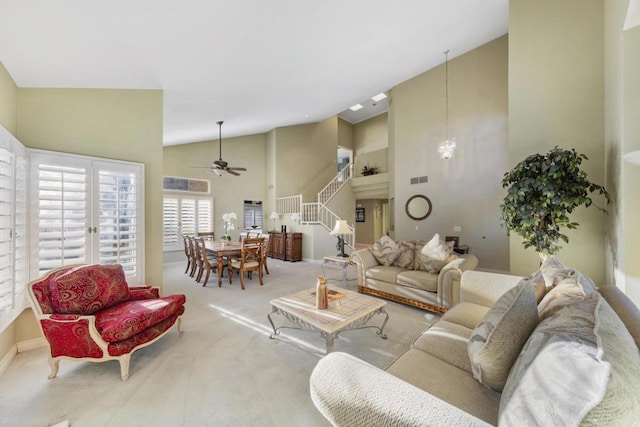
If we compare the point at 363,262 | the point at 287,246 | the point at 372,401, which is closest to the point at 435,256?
the point at 363,262

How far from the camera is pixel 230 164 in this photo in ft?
26.9

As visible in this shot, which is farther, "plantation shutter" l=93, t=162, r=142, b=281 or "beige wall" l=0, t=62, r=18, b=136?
"plantation shutter" l=93, t=162, r=142, b=281

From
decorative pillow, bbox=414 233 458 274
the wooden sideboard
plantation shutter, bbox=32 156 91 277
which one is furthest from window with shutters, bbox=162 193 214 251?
decorative pillow, bbox=414 233 458 274

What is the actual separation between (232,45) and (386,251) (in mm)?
3646

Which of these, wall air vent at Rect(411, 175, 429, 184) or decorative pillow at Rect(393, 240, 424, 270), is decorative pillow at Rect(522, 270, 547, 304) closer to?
decorative pillow at Rect(393, 240, 424, 270)

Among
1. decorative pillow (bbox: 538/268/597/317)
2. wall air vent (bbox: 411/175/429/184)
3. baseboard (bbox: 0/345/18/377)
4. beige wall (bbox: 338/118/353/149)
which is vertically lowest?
baseboard (bbox: 0/345/18/377)

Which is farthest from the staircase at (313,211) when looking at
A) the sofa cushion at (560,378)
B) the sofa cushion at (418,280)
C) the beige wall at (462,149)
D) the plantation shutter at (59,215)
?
the sofa cushion at (560,378)

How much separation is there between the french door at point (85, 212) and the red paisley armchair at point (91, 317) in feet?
1.34

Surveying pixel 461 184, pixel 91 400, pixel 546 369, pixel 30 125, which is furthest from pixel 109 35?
pixel 461 184

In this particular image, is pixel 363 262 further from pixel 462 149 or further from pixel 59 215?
pixel 462 149

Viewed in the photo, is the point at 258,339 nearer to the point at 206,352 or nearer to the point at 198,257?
the point at 206,352

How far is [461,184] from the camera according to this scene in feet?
19.9

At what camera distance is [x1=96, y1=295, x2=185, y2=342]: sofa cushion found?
204cm

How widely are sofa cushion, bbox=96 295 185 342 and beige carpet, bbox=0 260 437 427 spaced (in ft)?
1.20
